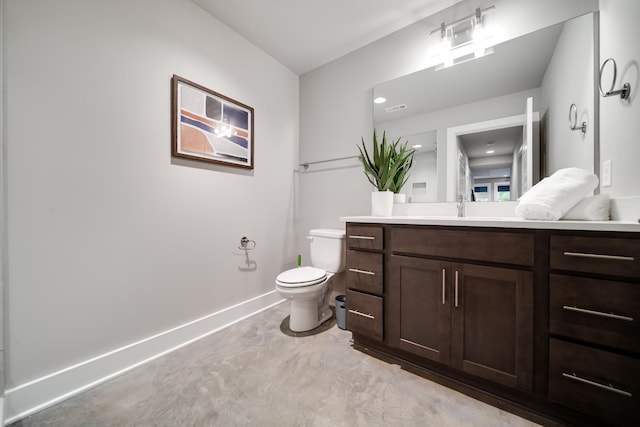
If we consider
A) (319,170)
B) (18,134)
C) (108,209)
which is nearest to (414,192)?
(319,170)

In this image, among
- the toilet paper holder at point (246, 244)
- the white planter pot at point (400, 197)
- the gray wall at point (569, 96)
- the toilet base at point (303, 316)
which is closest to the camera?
the gray wall at point (569, 96)

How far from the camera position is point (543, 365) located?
3.40 feet

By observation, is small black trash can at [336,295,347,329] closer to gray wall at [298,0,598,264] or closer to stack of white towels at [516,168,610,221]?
gray wall at [298,0,598,264]

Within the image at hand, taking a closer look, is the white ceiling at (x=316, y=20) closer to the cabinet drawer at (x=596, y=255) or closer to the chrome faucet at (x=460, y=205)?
the chrome faucet at (x=460, y=205)

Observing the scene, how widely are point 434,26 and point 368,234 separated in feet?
5.54

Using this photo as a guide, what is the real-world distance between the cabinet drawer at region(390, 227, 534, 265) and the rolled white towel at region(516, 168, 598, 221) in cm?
15

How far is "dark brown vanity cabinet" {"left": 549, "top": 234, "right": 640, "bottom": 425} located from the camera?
876 millimetres

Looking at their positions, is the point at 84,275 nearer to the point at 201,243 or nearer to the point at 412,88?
the point at 201,243

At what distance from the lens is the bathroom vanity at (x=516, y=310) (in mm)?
900

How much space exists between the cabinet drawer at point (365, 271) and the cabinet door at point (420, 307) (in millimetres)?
77

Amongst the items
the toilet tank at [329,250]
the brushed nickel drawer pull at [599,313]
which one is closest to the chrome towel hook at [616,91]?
the brushed nickel drawer pull at [599,313]

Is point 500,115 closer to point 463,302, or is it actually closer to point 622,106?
point 622,106

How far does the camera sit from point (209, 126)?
1831mm

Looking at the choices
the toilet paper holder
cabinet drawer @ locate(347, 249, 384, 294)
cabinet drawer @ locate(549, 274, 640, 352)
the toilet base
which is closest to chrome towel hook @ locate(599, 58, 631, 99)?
cabinet drawer @ locate(549, 274, 640, 352)
